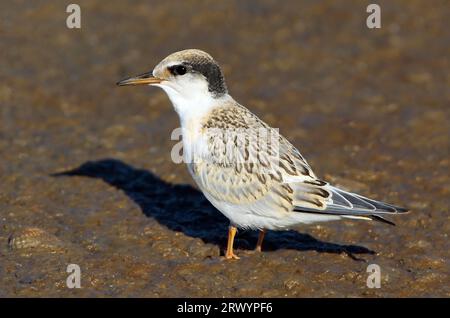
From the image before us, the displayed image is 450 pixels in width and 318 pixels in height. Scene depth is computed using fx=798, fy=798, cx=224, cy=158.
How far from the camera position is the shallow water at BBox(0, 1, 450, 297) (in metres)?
6.15

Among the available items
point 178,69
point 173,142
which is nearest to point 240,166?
point 178,69

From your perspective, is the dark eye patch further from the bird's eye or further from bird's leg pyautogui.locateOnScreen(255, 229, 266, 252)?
bird's leg pyautogui.locateOnScreen(255, 229, 266, 252)

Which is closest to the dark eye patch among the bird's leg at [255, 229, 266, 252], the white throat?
the white throat

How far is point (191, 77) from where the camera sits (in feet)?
21.1

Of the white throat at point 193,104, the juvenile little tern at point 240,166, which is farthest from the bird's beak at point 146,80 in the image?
the white throat at point 193,104

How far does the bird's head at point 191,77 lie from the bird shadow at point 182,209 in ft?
3.64

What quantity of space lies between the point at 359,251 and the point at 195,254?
4.37 ft

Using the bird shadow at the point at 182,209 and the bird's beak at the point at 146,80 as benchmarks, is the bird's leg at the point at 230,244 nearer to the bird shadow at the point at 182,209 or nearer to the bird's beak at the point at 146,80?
the bird shadow at the point at 182,209

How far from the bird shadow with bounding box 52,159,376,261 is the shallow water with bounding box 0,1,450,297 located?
20mm

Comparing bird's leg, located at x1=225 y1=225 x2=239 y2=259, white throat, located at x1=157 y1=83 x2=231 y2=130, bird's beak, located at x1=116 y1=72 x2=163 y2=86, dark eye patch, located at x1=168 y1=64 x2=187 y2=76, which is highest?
dark eye patch, located at x1=168 y1=64 x2=187 y2=76

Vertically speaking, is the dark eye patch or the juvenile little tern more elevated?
the dark eye patch

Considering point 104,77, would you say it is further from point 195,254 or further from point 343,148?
point 195,254

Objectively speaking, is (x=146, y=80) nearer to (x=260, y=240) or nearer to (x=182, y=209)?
(x=182, y=209)

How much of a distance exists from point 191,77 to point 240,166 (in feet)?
2.81
